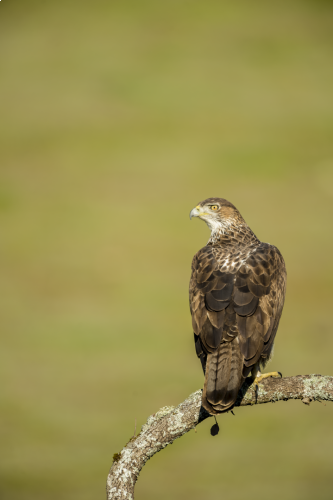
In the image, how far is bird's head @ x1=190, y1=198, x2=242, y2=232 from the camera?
6422 millimetres

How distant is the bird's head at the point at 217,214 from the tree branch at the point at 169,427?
224 centimetres

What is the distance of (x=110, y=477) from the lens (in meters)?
4.39

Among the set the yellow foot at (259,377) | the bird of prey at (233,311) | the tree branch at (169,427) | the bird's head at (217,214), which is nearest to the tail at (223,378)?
the bird of prey at (233,311)

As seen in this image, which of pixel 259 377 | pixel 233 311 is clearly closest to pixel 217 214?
pixel 233 311

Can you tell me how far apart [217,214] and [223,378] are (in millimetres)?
2566

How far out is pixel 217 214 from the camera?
6504mm

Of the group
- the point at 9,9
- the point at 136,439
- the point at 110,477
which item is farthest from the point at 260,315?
the point at 9,9

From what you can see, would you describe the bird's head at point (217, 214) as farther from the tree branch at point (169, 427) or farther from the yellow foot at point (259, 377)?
the tree branch at point (169, 427)

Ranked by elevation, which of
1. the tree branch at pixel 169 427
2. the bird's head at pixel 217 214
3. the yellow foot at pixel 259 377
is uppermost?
the bird's head at pixel 217 214

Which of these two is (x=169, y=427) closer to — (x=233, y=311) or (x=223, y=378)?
(x=223, y=378)

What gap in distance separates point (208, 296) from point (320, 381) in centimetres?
129

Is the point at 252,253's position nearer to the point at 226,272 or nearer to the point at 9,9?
the point at 226,272

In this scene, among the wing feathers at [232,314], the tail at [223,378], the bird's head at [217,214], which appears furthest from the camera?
the bird's head at [217,214]

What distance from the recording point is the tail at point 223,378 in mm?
4285
